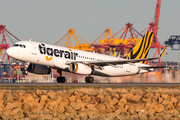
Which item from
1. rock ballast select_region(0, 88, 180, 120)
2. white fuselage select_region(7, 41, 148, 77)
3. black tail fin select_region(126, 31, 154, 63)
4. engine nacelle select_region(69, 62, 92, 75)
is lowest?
rock ballast select_region(0, 88, 180, 120)

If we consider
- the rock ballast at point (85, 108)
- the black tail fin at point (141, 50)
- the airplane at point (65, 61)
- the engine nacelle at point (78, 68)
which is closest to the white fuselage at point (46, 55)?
the airplane at point (65, 61)

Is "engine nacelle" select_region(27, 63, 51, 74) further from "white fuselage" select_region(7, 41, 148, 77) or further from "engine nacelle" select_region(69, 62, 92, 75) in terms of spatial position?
"engine nacelle" select_region(69, 62, 92, 75)

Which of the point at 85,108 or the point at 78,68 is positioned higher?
the point at 78,68

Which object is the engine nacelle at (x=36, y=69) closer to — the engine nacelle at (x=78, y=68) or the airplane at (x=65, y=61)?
the airplane at (x=65, y=61)

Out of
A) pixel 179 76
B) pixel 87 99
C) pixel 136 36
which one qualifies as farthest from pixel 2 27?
pixel 87 99

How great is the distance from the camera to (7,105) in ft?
50.7

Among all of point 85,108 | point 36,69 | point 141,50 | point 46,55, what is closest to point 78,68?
point 46,55

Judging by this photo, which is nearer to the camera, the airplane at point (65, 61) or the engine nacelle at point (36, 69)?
the airplane at point (65, 61)

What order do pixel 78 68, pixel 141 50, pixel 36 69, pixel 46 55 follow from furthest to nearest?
pixel 141 50 < pixel 36 69 < pixel 78 68 < pixel 46 55

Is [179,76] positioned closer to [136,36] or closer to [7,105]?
[7,105]

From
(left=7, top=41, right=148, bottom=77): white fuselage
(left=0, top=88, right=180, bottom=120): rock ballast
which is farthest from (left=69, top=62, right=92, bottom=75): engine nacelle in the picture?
(left=0, top=88, right=180, bottom=120): rock ballast

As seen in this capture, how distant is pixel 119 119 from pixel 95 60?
980 inches

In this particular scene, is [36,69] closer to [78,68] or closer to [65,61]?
[65,61]

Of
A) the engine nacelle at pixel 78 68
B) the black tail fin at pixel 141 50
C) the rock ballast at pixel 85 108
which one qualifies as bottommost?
the rock ballast at pixel 85 108
